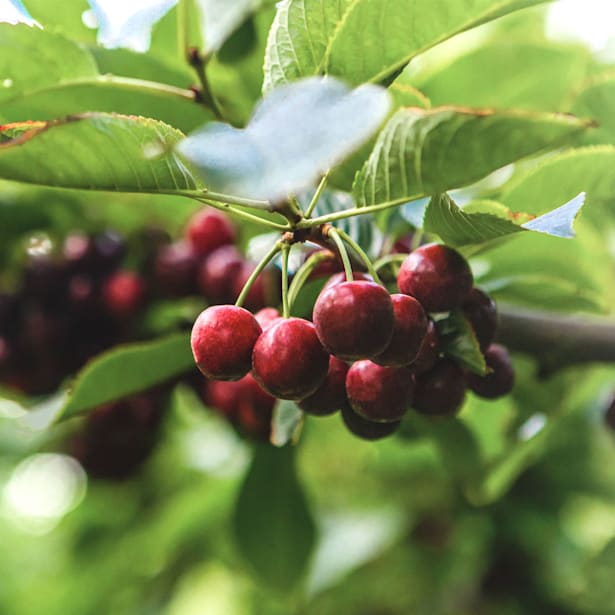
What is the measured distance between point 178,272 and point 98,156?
0.67 metres

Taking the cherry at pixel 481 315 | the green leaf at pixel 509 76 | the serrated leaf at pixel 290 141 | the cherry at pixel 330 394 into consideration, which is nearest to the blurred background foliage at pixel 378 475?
the green leaf at pixel 509 76

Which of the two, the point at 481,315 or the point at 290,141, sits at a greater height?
the point at 290,141

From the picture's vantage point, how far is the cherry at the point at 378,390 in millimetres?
602

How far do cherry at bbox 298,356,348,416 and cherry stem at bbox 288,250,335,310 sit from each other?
6 cm

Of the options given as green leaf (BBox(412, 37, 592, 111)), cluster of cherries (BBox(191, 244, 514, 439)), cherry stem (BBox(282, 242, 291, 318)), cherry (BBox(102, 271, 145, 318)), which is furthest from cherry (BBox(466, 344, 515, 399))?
cherry (BBox(102, 271, 145, 318))

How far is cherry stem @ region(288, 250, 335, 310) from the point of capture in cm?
66

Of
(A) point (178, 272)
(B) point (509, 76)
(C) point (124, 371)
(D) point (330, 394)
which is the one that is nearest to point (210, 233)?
(A) point (178, 272)

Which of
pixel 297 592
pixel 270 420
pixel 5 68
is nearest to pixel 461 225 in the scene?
pixel 5 68

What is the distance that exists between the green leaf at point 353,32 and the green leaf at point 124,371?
366mm

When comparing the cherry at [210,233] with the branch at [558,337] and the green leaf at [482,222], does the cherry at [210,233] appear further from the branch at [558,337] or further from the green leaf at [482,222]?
the green leaf at [482,222]

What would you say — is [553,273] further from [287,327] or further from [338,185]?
[287,327]

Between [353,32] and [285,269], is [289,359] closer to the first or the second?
[285,269]

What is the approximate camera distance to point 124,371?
34.3 inches

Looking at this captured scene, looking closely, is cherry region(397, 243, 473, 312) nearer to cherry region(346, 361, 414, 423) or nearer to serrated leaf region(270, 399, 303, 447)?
cherry region(346, 361, 414, 423)
